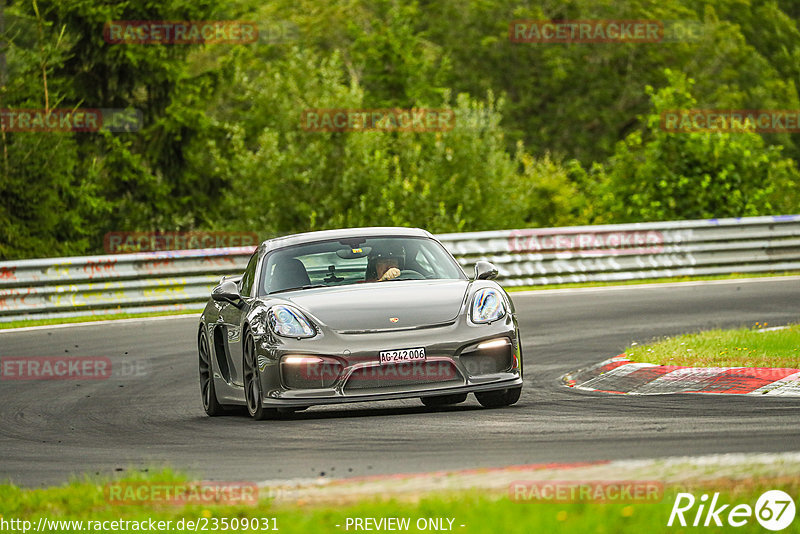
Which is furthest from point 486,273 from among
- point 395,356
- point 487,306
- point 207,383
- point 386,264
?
point 207,383

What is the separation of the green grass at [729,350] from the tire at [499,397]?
6.23 ft

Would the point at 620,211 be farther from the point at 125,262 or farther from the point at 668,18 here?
the point at 668,18

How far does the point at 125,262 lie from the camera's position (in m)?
20.9

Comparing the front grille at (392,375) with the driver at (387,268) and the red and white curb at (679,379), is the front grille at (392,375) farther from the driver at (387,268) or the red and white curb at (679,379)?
the red and white curb at (679,379)

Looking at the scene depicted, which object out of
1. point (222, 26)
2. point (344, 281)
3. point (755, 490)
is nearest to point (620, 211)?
point (222, 26)

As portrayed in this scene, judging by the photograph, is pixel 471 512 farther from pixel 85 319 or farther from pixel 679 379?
pixel 85 319

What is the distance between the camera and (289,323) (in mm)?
9594

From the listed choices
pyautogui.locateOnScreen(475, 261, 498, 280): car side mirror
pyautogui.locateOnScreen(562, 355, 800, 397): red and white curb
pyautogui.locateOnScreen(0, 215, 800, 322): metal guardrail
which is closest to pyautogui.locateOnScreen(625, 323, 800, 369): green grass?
pyautogui.locateOnScreen(562, 355, 800, 397): red and white curb

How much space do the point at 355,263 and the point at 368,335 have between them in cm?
169

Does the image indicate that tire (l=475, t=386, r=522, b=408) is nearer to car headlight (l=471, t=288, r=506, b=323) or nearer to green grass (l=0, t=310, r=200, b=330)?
car headlight (l=471, t=288, r=506, b=323)

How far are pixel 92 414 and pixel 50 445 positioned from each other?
6.22ft

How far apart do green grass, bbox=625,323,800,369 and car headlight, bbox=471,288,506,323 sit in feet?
6.79

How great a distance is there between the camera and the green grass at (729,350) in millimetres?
11000

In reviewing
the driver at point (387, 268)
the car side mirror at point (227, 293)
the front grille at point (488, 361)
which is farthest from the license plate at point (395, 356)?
the car side mirror at point (227, 293)
